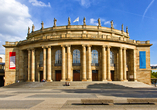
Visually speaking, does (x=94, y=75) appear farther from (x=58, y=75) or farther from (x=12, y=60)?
(x=12, y=60)

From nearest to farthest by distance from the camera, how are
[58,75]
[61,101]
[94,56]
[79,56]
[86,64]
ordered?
[61,101]
[86,64]
[79,56]
[94,56]
[58,75]

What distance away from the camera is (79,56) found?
157ft

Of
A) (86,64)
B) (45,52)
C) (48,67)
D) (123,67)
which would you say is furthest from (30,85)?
(123,67)

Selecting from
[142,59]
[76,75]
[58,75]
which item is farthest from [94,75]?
[142,59]

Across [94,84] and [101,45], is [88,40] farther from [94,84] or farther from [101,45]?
[94,84]

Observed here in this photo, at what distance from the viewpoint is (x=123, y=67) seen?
4956 cm

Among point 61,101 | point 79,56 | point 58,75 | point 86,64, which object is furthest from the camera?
point 58,75

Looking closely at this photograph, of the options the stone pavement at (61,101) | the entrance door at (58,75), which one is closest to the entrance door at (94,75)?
the entrance door at (58,75)

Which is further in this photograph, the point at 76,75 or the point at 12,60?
the point at 12,60

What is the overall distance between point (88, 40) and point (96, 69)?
8753mm

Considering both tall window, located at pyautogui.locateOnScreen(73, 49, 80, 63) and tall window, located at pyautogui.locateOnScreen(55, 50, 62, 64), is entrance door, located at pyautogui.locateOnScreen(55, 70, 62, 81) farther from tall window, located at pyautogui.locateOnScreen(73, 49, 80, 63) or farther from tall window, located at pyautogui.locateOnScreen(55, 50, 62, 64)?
tall window, located at pyautogui.locateOnScreen(73, 49, 80, 63)

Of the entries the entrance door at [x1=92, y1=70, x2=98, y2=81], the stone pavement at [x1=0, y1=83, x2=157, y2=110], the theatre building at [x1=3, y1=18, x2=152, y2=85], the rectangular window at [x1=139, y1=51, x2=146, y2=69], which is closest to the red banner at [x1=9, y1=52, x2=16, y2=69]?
the theatre building at [x1=3, y1=18, x2=152, y2=85]

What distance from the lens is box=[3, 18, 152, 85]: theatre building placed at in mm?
46125

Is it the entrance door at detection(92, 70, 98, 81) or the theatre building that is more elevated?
the theatre building
